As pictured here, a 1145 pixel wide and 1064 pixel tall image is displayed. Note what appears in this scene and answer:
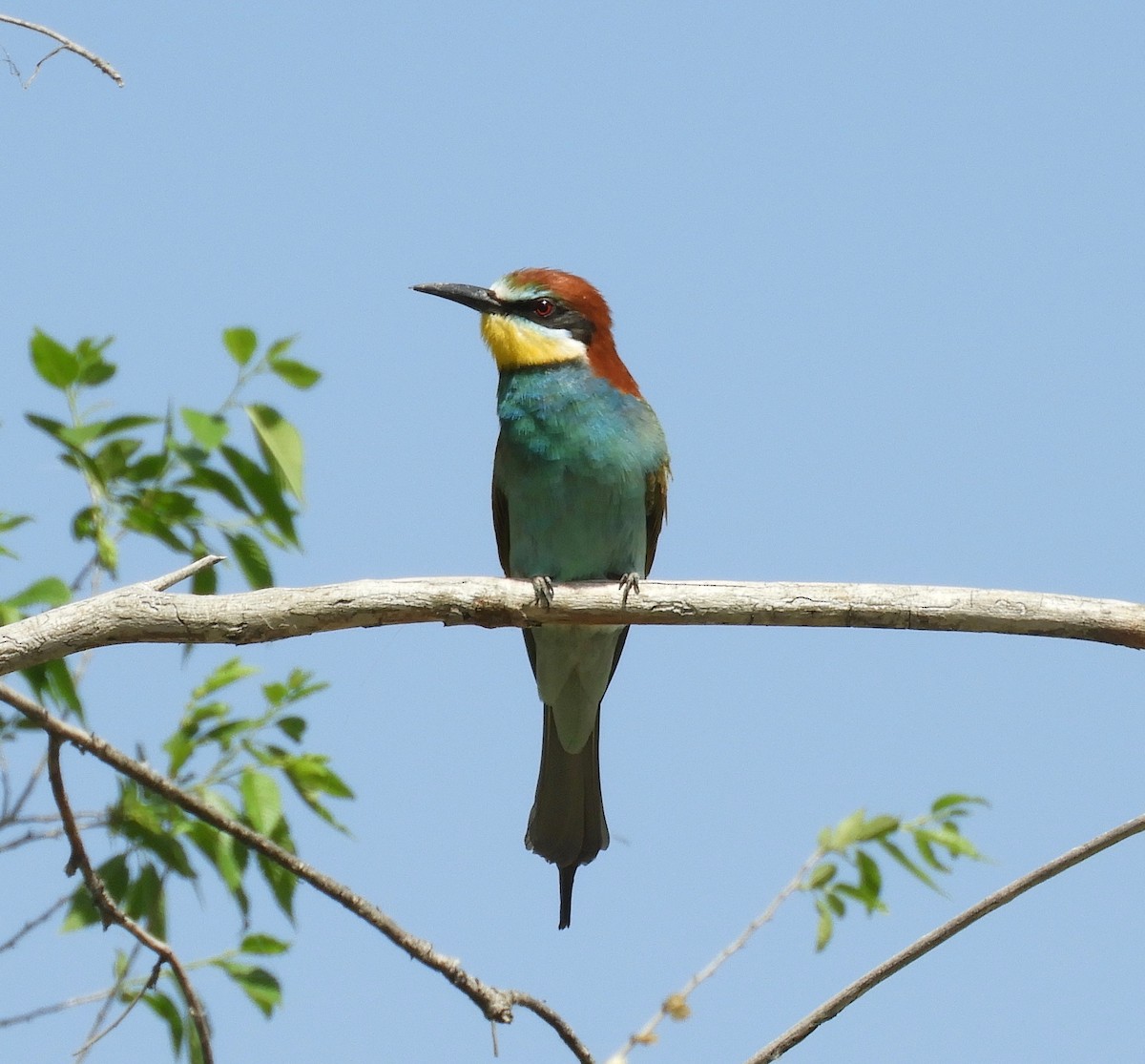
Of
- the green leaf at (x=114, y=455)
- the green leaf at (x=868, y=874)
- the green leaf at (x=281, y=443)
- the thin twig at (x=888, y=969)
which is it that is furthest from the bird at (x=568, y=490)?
the thin twig at (x=888, y=969)

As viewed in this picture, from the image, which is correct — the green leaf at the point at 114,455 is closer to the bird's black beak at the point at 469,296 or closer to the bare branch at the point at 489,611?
the bare branch at the point at 489,611

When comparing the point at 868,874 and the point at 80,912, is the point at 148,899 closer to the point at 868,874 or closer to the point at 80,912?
the point at 80,912

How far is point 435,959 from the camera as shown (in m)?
2.62

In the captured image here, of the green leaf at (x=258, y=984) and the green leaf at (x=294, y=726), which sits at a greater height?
the green leaf at (x=294, y=726)

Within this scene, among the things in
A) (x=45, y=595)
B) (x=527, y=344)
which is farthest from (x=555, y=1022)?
(x=527, y=344)

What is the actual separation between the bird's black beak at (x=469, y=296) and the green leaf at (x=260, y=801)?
1.86 m

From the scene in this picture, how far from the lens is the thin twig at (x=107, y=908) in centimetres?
277

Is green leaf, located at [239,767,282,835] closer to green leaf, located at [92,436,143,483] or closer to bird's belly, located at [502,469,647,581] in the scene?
green leaf, located at [92,436,143,483]

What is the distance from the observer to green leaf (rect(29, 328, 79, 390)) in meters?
2.91

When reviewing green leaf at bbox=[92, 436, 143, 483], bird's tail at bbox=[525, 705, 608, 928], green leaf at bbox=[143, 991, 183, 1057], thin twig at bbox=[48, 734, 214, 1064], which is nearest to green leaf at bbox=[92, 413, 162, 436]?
green leaf at bbox=[92, 436, 143, 483]

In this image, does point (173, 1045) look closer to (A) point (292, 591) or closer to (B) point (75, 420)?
(A) point (292, 591)

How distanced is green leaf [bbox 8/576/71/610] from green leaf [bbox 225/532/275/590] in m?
0.39

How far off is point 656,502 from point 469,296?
91cm

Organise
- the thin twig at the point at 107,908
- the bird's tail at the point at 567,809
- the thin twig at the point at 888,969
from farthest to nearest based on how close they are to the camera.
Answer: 1. the bird's tail at the point at 567,809
2. the thin twig at the point at 107,908
3. the thin twig at the point at 888,969
